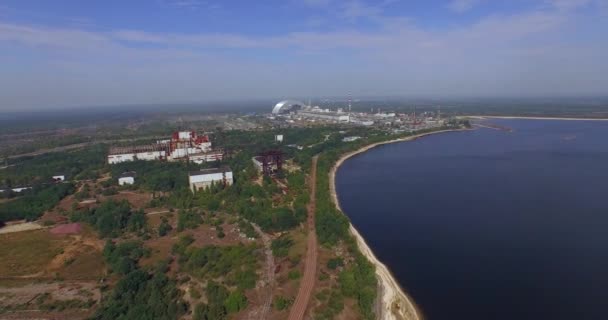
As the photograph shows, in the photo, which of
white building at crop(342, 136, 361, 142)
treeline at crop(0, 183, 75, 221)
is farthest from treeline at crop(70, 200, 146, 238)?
white building at crop(342, 136, 361, 142)

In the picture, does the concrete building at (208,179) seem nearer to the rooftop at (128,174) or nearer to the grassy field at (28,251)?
the rooftop at (128,174)

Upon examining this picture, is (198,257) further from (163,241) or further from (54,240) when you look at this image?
(54,240)

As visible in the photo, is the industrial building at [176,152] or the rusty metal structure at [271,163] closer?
the rusty metal structure at [271,163]

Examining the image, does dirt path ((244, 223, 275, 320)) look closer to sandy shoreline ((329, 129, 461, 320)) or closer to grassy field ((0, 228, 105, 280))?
sandy shoreline ((329, 129, 461, 320))

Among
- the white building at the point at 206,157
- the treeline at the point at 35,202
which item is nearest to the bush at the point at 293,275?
the treeline at the point at 35,202

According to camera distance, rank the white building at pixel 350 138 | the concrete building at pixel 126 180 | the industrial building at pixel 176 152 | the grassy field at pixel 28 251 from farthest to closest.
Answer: the white building at pixel 350 138 < the industrial building at pixel 176 152 < the concrete building at pixel 126 180 < the grassy field at pixel 28 251

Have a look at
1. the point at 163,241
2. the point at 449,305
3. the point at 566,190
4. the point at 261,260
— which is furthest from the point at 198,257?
the point at 566,190
